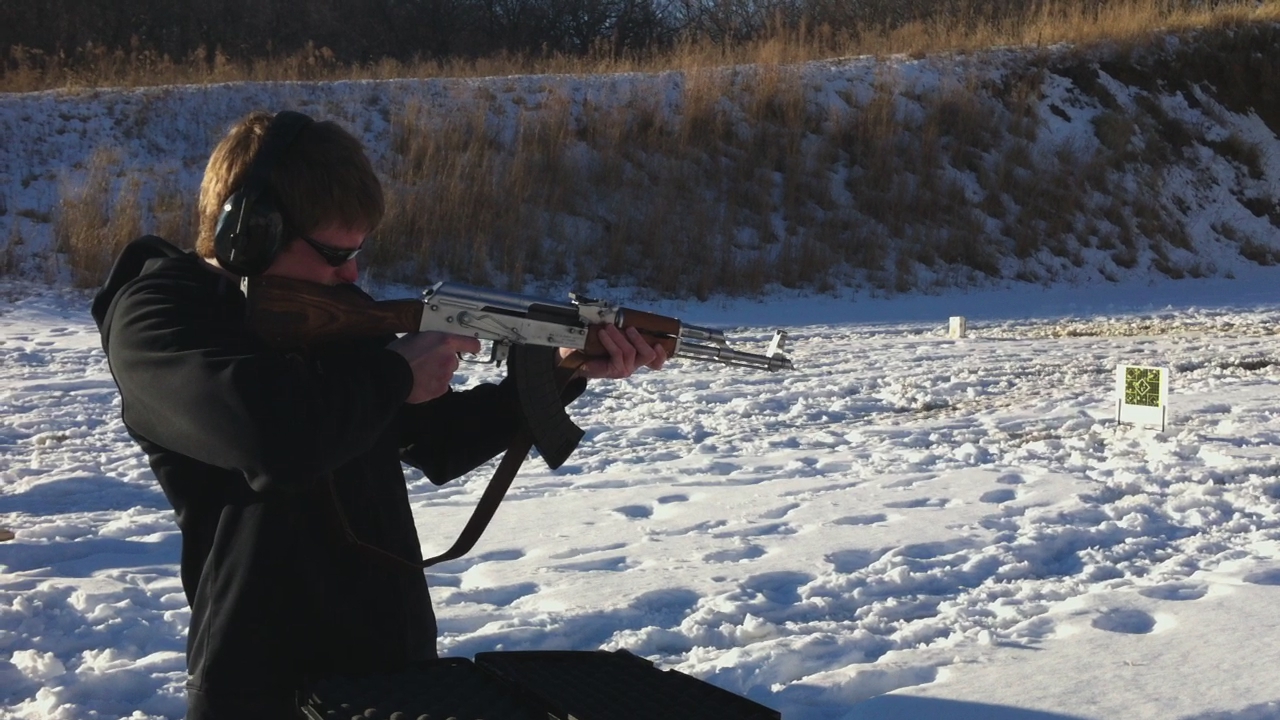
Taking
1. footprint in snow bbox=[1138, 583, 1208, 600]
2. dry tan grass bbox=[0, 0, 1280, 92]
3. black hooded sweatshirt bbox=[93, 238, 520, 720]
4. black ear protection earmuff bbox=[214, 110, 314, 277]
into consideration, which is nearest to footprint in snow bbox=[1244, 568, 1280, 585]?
footprint in snow bbox=[1138, 583, 1208, 600]

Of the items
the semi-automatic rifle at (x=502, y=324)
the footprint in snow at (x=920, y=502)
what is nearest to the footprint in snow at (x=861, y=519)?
the footprint in snow at (x=920, y=502)

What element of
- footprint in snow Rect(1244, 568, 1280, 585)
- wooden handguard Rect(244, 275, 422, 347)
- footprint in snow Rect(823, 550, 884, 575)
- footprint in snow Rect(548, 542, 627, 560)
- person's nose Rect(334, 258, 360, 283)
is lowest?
footprint in snow Rect(548, 542, 627, 560)

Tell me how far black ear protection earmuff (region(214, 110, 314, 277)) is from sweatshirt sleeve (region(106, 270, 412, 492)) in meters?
0.08

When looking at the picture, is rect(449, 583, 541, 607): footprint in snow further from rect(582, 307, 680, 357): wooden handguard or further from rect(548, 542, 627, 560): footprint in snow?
rect(582, 307, 680, 357): wooden handguard

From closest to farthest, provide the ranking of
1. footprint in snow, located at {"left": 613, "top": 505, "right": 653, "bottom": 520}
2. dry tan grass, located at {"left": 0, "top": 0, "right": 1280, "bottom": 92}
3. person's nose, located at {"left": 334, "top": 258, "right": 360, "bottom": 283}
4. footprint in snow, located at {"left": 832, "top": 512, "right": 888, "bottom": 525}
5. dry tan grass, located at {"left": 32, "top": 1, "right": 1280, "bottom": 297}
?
person's nose, located at {"left": 334, "top": 258, "right": 360, "bottom": 283} < footprint in snow, located at {"left": 832, "top": 512, "right": 888, "bottom": 525} < footprint in snow, located at {"left": 613, "top": 505, "right": 653, "bottom": 520} < dry tan grass, located at {"left": 32, "top": 1, "right": 1280, "bottom": 297} < dry tan grass, located at {"left": 0, "top": 0, "right": 1280, "bottom": 92}

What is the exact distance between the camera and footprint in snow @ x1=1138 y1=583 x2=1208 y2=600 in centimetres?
392

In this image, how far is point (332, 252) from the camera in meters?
2.05

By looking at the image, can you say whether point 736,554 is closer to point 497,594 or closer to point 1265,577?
point 497,594

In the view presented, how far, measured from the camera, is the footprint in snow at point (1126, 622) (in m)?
3.63

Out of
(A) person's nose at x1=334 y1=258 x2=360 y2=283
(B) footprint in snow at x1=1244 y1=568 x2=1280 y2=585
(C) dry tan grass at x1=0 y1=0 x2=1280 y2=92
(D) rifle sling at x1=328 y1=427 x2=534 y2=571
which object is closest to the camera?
(A) person's nose at x1=334 y1=258 x2=360 y2=283

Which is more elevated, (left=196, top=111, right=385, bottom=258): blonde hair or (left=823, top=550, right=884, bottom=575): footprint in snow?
(left=196, top=111, right=385, bottom=258): blonde hair

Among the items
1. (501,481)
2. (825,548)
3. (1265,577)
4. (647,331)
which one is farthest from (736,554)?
(501,481)

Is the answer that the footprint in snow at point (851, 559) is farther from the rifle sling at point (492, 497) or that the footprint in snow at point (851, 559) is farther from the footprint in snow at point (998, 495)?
the rifle sling at point (492, 497)

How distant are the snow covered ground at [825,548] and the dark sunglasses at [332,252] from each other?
70.3 inches
